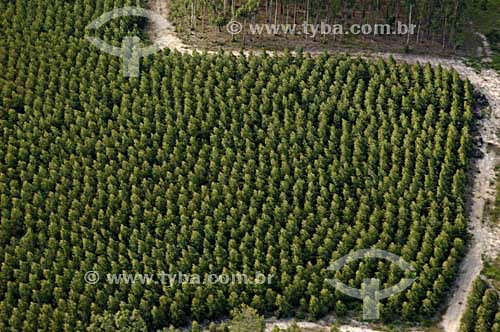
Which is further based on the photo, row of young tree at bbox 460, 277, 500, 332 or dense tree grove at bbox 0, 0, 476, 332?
dense tree grove at bbox 0, 0, 476, 332

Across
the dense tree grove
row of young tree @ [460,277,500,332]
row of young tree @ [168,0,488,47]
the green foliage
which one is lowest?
the green foliage

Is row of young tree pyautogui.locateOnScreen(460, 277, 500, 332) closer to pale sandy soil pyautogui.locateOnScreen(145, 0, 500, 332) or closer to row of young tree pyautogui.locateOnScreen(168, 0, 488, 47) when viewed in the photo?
pale sandy soil pyautogui.locateOnScreen(145, 0, 500, 332)

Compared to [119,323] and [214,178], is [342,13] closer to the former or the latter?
[214,178]

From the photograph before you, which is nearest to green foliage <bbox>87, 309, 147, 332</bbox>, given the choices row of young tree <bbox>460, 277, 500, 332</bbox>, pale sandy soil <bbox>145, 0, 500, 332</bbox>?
pale sandy soil <bbox>145, 0, 500, 332</bbox>

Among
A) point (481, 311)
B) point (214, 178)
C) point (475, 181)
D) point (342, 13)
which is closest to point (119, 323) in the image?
point (214, 178)

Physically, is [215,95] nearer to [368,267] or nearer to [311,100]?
→ [311,100]

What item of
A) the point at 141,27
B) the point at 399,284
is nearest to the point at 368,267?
the point at 399,284
